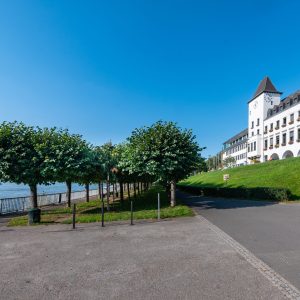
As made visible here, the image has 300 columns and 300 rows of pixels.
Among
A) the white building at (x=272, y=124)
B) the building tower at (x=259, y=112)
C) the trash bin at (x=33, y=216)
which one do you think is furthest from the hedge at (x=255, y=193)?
the building tower at (x=259, y=112)

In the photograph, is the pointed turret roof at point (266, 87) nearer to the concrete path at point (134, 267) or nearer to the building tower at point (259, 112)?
the building tower at point (259, 112)

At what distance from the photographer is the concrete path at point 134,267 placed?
15.8 ft

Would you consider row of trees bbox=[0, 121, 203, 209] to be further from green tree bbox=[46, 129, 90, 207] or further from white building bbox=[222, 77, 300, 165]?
white building bbox=[222, 77, 300, 165]

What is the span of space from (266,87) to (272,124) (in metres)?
11.6

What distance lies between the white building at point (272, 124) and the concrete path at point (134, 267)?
43626 mm

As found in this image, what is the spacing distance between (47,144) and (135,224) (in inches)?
264

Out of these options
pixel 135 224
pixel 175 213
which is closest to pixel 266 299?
pixel 135 224

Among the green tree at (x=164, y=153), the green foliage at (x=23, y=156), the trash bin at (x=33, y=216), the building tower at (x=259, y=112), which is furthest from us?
the building tower at (x=259, y=112)

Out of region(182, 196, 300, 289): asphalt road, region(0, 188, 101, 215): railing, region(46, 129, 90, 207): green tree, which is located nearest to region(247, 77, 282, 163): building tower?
region(0, 188, 101, 215): railing

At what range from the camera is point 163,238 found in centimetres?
875

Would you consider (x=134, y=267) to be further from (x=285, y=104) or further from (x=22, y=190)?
(x=22, y=190)

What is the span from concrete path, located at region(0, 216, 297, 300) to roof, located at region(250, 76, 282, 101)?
59.1 m

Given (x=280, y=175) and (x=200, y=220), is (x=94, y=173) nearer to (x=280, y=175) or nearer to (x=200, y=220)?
(x=200, y=220)

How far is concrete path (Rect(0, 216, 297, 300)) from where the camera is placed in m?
4.83
